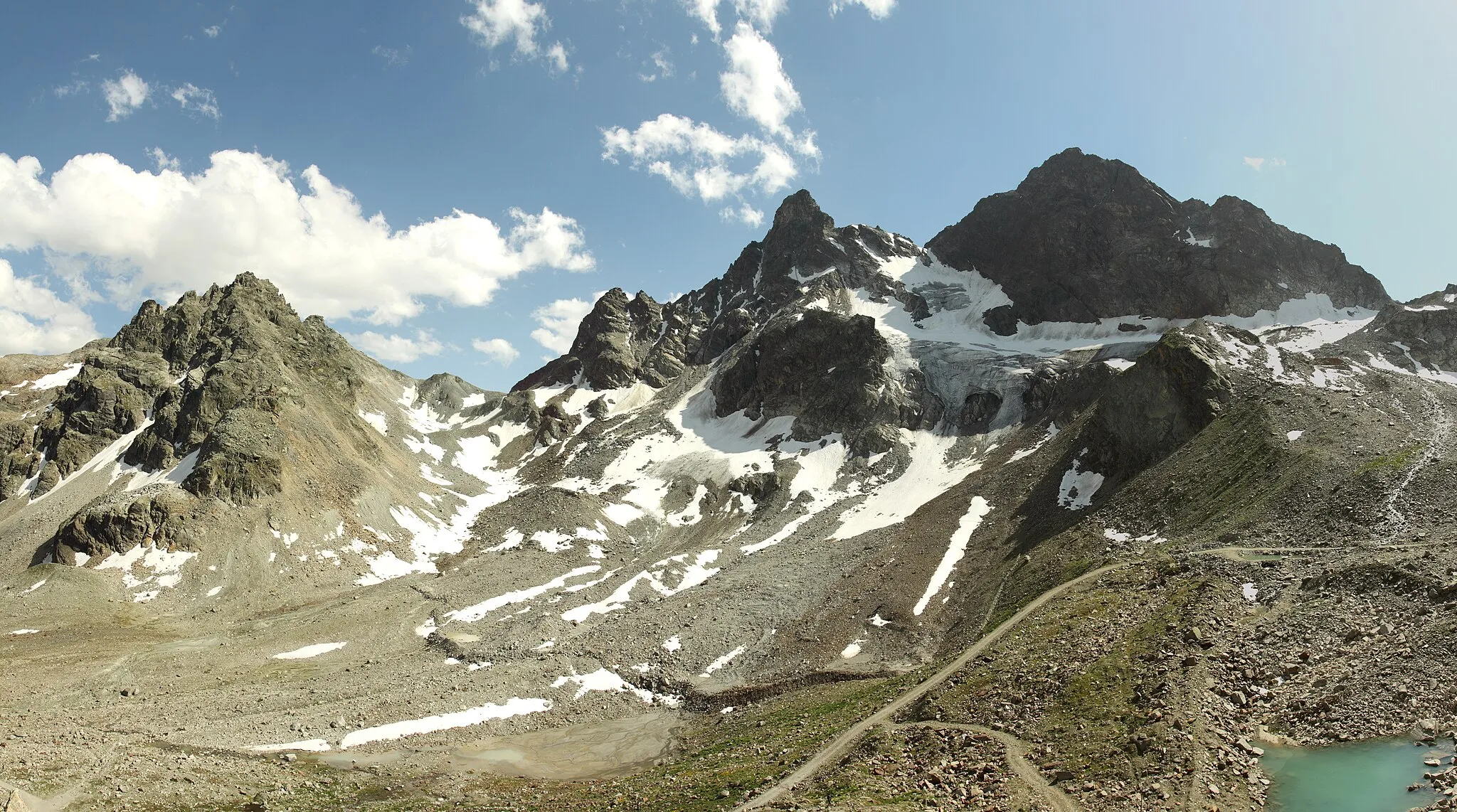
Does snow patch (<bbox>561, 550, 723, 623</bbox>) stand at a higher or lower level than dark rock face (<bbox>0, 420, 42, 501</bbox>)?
lower

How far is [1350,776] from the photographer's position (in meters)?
22.4

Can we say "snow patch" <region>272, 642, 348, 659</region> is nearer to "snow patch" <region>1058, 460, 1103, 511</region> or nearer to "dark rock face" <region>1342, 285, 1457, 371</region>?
"snow patch" <region>1058, 460, 1103, 511</region>

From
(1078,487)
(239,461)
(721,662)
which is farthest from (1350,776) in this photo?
(239,461)

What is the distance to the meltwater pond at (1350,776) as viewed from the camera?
2084 cm

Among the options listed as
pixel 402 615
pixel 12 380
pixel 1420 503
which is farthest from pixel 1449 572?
pixel 12 380

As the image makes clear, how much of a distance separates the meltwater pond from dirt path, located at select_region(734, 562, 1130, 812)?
50.6 feet

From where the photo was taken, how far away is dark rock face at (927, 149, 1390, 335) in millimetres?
151125

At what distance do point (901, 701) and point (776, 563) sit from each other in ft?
144

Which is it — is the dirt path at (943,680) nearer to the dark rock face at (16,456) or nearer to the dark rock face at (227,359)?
the dark rock face at (227,359)


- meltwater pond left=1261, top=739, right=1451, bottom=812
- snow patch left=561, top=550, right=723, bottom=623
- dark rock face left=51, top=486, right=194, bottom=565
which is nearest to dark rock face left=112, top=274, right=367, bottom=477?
dark rock face left=51, top=486, right=194, bottom=565

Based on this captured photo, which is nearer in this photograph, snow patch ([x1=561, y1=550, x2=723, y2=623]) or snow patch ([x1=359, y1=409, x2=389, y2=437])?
snow patch ([x1=561, y1=550, x2=723, y2=623])

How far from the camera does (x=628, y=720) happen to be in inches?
1989

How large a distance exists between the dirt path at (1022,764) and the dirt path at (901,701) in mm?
2516

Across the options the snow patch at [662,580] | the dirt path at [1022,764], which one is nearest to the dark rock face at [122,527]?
the snow patch at [662,580]
